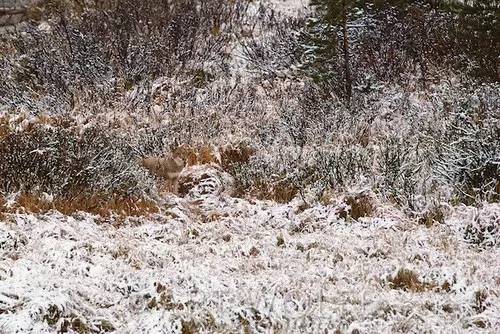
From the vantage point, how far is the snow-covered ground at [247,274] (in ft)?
13.0

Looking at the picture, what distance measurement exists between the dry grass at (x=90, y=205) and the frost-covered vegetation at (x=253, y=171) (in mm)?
26

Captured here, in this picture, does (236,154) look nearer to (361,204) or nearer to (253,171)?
(253,171)

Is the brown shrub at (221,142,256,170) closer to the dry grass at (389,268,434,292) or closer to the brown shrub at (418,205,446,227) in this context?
the brown shrub at (418,205,446,227)

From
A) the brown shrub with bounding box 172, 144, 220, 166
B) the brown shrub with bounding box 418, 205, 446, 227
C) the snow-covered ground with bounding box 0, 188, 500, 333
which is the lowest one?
the snow-covered ground with bounding box 0, 188, 500, 333

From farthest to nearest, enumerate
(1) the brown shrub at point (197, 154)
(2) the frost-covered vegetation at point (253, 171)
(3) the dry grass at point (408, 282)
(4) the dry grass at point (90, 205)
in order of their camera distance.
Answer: (1) the brown shrub at point (197, 154) → (4) the dry grass at point (90, 205) → (3) the dry grass at point (408, 282) → (2) the frost-covered vegetation at point (253, 171)

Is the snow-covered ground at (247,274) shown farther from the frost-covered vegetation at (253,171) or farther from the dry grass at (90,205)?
the dry grass at (90,205)

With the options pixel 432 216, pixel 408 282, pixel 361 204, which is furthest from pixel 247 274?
pixel 432 216

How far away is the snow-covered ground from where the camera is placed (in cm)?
395

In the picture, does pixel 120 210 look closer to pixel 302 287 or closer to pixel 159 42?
pixel 302 287

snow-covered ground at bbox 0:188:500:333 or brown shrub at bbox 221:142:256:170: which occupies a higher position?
brown shrub at bbox 221:142:256:170

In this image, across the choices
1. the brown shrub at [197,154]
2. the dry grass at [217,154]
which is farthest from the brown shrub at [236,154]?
the brown shrub at [197,154]

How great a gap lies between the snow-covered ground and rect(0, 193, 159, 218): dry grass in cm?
19

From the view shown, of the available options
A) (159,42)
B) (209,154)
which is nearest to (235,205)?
(209,154)

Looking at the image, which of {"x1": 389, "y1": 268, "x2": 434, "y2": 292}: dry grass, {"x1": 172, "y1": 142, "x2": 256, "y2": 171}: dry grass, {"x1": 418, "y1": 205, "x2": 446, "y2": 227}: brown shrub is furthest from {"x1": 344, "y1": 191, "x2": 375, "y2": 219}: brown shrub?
{"x1": 172, "y1": 142, "x2": 256, "y2": 171}: dry grass
